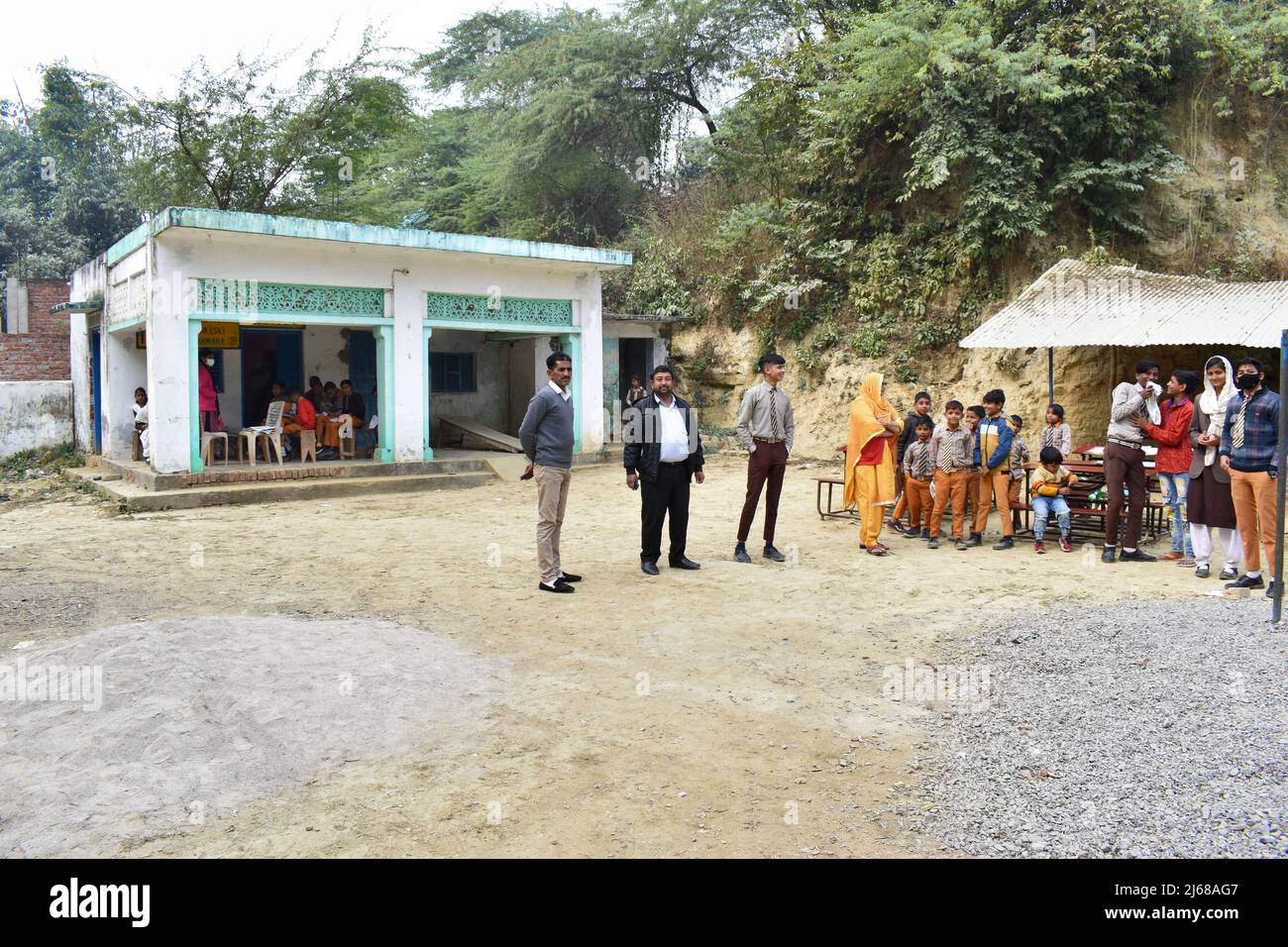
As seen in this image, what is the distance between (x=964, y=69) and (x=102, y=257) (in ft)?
46.5

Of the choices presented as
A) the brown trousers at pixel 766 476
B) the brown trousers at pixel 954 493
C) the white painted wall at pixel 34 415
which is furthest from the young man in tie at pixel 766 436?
the white painted wall at pixel 34 415

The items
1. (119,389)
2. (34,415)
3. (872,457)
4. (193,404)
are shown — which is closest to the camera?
(872,457)

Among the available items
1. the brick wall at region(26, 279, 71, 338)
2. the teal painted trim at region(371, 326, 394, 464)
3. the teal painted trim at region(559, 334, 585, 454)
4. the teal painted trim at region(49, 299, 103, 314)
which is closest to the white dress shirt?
the teal painted trim at region(371, 326, 394, 464)

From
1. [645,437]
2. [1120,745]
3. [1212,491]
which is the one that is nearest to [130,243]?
[645,437]

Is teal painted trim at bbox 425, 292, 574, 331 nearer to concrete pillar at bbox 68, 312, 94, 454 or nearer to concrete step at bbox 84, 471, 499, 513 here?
concrete step at bbox 84, 471, 499, 513

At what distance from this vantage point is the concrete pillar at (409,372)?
14211mm

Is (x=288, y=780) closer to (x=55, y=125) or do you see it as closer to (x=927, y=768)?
(x=927, y=768)

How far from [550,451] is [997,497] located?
4.52 meters

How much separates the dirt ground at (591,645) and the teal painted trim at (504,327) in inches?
154

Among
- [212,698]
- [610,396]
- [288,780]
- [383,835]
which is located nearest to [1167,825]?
[383,835]

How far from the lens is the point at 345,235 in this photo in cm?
1290

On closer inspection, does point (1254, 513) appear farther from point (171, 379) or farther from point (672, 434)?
point (171, 379)

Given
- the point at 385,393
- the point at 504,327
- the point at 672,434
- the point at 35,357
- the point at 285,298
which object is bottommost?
the point at 672,434

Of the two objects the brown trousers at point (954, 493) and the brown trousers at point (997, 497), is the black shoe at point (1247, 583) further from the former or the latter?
the brown trousers at point (954, 493)
